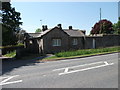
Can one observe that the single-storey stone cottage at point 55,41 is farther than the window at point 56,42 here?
No

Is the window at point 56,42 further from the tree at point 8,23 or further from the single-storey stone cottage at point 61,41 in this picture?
the tree at point 8,23

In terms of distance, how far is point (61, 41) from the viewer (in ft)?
90.2

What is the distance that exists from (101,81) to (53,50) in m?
19.4

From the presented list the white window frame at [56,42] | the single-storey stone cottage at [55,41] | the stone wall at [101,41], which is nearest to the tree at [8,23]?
the single-storey stone cottage at [55,41]

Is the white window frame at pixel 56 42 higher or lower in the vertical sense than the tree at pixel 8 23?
lower

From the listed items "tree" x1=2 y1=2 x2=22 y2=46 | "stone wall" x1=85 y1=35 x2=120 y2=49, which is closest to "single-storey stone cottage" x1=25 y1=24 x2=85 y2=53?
"stone wall" x1=85 y1=35 x2=120 y2=49

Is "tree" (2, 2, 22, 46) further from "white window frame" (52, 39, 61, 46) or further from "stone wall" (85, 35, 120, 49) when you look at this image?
"stone wall" (85, 35, 120, 49)

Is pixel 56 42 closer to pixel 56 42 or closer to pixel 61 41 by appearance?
pixel 56 42

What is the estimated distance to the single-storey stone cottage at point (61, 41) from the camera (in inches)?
1029

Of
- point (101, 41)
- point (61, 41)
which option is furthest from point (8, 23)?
point (101, 41)

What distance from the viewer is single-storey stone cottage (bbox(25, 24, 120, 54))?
2614cm

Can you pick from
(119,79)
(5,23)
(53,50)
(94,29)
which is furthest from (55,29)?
(94,29)

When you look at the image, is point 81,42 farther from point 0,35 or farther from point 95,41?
point 0,35

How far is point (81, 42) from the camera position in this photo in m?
31.0
